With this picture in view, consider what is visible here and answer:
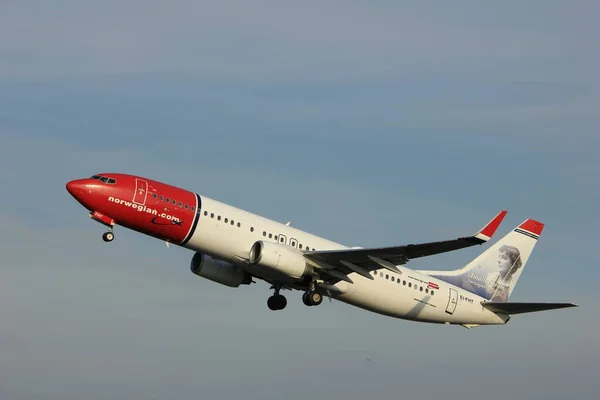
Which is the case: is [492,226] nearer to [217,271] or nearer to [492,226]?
[492,226]

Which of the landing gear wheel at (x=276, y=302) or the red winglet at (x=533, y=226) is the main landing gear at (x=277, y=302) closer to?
the landing gear wheel at (x=276, y=302)

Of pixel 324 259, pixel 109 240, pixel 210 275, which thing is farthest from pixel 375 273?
pixel 109 240

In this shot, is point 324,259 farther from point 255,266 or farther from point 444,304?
point 444,304

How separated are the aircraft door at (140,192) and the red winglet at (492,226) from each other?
1695cm

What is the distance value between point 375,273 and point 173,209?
12040 mm

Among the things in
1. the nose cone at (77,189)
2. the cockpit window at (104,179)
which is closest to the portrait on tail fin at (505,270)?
the cockpit window at (104,179)

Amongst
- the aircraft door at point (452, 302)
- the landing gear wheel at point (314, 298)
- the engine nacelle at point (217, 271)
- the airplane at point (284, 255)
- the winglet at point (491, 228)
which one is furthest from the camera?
the aircraft door at point (452, 302)

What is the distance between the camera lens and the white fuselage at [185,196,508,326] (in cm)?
5581

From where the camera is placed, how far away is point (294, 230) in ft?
191

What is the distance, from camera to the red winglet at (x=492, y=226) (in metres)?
51.6

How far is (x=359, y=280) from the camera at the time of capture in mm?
59344

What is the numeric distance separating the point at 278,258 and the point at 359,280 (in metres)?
6.03

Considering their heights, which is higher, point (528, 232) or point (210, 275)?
point (528, 232)

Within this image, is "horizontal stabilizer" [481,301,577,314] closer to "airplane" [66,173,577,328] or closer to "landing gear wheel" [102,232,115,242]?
"airplane" [66,173,577,328]
